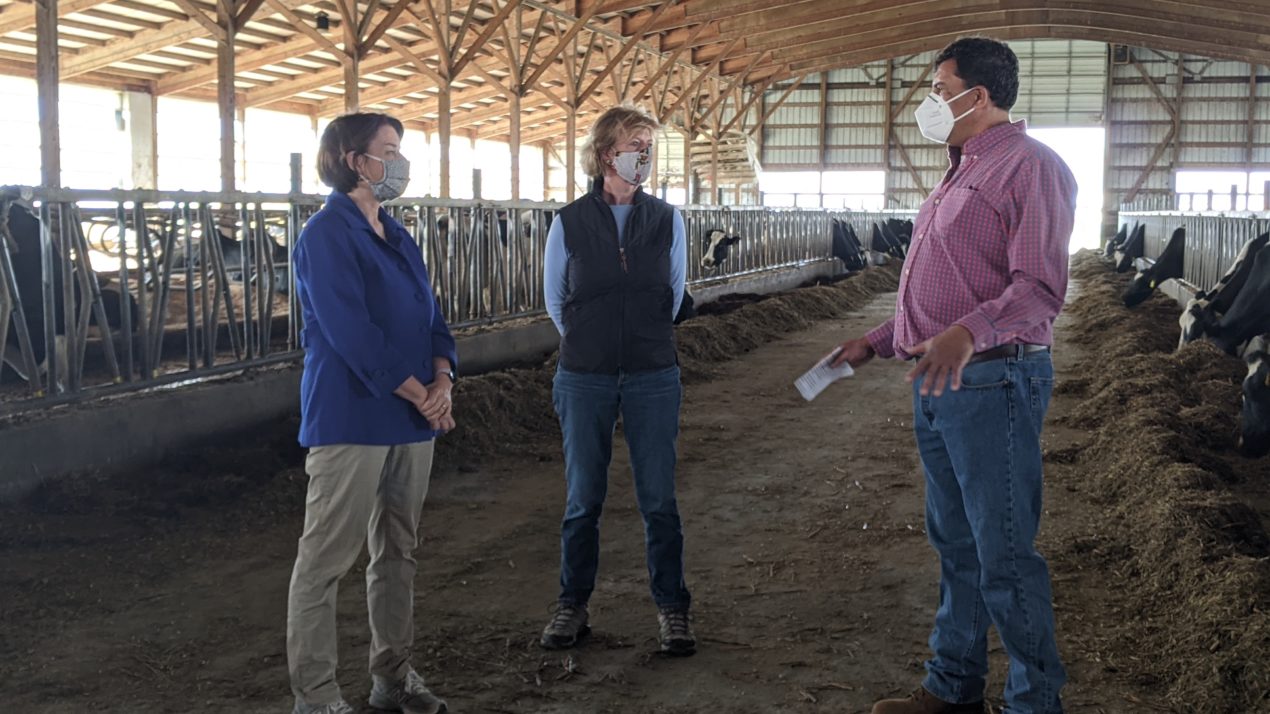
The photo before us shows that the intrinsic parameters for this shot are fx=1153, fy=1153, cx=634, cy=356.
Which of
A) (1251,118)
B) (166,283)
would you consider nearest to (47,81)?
(166,283)

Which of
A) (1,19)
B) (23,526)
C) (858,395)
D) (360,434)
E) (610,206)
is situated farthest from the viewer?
(1,19)

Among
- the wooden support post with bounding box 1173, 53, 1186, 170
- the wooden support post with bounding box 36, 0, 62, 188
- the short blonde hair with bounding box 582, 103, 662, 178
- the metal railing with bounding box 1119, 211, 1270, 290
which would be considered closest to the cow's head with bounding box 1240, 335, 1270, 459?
the short blonde hair with bounding box 582, 103, 662, 178

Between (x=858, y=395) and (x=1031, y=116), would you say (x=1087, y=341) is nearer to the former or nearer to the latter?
(x=858, y=395)

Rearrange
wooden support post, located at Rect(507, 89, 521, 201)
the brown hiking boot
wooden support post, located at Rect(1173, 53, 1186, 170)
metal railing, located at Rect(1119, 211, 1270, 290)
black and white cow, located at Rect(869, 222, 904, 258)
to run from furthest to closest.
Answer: wooden support post, located at Rect(1173, 53, 1186, 170), black and white cow, located at Rect(869, 222, 904, 258), wooden support post, located at Rect(507, 89, 521, 201), metal railing, located at Rect(1119, 211, 1270, 290), the brown hiking boot

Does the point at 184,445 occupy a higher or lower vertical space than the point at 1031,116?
lower

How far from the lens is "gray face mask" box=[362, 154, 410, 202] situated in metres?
3.01

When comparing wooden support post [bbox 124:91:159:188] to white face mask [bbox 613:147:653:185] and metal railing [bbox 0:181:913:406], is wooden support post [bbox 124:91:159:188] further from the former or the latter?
white face mask [bbox 613:147:653:185]

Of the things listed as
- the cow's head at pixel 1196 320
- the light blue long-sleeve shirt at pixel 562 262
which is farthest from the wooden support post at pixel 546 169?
the light blue long-sleeve shirt at pixel 562 262

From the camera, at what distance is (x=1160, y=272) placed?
12586 mm

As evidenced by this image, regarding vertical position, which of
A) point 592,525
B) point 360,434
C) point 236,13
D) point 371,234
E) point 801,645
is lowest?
point 801,645

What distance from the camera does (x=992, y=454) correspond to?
2564mm

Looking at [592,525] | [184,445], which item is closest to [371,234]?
[592,525]

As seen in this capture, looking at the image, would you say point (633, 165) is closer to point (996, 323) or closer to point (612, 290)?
point (612, 290)

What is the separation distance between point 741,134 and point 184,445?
27227mm
